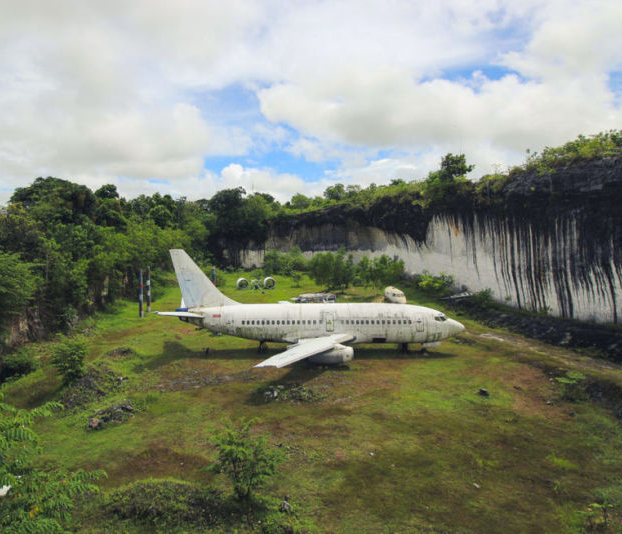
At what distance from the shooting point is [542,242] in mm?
29531

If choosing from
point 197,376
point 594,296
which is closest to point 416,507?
point 197,376

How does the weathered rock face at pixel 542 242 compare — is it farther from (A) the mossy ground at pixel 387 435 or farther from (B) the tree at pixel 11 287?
(B) the tree at pixel 11 287

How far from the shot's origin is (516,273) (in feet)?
105

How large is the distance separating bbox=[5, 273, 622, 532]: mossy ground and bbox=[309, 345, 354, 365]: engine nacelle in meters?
0.64

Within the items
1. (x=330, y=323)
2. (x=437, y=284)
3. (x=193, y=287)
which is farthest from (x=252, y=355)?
(x=437, y=284)

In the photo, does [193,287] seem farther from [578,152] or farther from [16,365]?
[578,152]

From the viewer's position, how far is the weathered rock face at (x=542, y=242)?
82.5 feet

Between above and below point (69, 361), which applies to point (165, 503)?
below

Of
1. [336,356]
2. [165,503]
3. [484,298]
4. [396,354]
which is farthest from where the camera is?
[484,298]

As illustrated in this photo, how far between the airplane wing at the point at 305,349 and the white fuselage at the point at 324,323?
730 millimetres

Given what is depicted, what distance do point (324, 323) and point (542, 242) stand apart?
18766 mm

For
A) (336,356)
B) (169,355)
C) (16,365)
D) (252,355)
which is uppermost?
(16,365)

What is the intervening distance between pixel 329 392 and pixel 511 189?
79.8 ft

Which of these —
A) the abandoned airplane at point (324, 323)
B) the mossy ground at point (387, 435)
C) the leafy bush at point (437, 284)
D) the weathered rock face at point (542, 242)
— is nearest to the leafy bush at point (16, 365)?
the mossy ground at point (387, 435)
